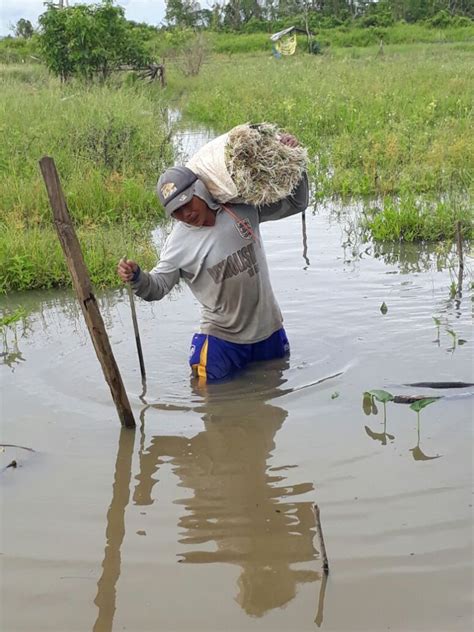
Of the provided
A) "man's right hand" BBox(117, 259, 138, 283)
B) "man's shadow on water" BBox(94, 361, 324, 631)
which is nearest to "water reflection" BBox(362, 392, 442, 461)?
"man's shadow on water" BBox(94, 361, 324, 631)

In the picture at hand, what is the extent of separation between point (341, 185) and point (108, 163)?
8.16 ft

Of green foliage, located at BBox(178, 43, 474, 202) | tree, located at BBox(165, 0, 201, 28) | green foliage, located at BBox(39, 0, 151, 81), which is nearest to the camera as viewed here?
green foliage, located at BBox(178, 43, 474, 202)

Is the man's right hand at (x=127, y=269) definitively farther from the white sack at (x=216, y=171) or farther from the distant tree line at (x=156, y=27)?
the distant tree line at (x=156, y=27)

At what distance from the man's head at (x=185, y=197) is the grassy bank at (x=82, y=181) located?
2.15 metres

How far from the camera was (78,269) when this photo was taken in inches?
136

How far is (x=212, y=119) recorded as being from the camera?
50.4 ft

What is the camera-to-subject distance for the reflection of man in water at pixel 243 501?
2.74 meters

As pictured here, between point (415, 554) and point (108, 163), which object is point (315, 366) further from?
point (108, 163)

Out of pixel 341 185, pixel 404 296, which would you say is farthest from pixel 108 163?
pixel 404 296

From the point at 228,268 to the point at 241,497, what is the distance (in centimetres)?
132

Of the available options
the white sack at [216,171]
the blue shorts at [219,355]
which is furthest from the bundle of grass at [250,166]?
the blue shorts at [219,355]

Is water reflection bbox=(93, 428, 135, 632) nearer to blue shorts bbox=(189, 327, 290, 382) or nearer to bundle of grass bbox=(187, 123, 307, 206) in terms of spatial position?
blue shorts bbox=(189, 327, 290, 382)

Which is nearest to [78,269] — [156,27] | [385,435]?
[385,435]

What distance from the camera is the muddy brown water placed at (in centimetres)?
260
